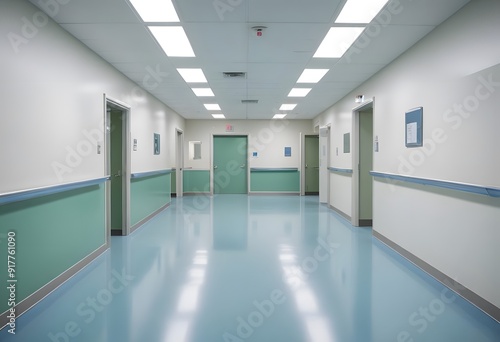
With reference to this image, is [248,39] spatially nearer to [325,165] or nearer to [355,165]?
[355,165]

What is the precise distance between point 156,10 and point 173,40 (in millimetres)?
796

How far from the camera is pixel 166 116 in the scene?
27.8 ft

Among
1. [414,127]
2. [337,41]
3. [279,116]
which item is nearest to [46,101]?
[337,41]

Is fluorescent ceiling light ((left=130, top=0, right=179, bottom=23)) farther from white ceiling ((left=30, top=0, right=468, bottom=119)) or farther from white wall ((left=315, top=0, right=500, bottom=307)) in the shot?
Result: white wall ((left=315, top=0, right=500, bottom=307))

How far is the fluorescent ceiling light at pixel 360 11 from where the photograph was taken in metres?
2.98

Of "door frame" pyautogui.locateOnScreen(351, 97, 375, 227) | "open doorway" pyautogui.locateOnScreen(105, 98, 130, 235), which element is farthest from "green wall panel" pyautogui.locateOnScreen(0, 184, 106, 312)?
"door frame" pyautogui.locateOnScreen(351, 97, 375, 227)

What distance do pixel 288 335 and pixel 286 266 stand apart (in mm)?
1541

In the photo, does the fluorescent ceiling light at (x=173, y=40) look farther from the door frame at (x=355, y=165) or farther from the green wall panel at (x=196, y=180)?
the green wall panel at (x=196, y=180)

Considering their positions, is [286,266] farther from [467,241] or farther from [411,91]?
[411,91]

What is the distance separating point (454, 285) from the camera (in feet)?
10.5

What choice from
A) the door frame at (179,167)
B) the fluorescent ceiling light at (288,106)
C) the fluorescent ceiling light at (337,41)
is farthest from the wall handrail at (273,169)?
the fluorescent ceiling light at (337,41)

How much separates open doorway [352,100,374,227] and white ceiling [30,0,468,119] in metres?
0.72

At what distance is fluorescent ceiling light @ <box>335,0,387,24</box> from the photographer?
298cm

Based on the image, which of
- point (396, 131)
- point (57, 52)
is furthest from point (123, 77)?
point (396, 131)
